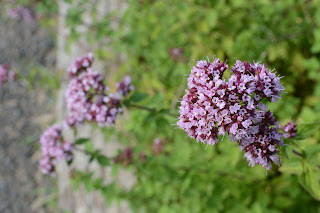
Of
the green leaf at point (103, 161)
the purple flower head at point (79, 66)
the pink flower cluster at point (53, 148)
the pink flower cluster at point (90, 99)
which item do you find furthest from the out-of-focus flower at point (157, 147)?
the purple flower head at point (79, 66)

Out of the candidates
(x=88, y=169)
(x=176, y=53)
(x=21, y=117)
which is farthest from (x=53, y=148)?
(x=21, y=117)

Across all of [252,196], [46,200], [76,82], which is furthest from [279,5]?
[46,200]

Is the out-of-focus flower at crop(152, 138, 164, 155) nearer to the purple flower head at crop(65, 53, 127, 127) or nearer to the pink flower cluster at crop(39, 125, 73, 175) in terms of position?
the pink flower cluster at crop(39, 125, 73, 175)

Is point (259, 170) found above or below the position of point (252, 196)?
above

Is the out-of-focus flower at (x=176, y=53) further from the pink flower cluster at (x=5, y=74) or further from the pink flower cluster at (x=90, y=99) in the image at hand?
the pink flower cluster at (x=5, y=74)

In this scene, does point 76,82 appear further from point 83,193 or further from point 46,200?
point 46,200
